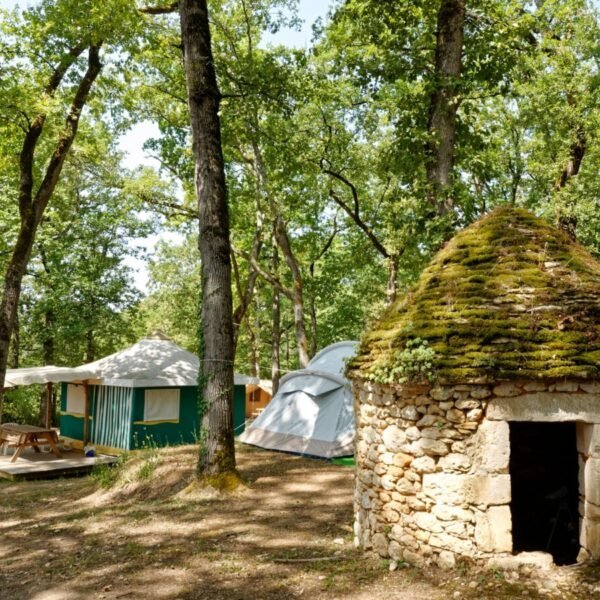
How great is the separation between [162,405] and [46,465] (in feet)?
10.9

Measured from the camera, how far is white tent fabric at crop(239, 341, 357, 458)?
1180 cm

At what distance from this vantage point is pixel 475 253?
602cm

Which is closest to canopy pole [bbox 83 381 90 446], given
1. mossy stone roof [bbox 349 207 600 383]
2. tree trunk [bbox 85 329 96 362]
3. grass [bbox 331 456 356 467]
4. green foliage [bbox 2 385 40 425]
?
tree trunk [bbox 85 329 96 362]

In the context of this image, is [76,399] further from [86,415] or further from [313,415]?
[313,415]

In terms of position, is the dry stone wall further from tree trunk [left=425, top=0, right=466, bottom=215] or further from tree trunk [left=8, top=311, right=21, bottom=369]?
tree trunk [left=8, top=311, right=21, bottom=369]

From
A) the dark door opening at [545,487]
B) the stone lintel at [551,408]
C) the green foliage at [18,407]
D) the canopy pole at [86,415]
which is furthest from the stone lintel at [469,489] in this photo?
the green foliage at [18,407]

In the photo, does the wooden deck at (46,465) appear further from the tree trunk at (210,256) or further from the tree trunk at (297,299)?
the tree trunk at (210,256)

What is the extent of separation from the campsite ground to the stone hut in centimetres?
36

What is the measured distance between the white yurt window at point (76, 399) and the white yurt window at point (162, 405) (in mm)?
2795

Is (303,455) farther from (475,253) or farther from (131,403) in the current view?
(475,253)

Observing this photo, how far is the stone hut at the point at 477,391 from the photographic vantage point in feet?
16.0

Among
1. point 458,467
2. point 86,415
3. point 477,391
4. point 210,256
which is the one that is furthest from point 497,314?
point 86,415

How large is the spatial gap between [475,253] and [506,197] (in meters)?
14.4

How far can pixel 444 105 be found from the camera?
370 inches
